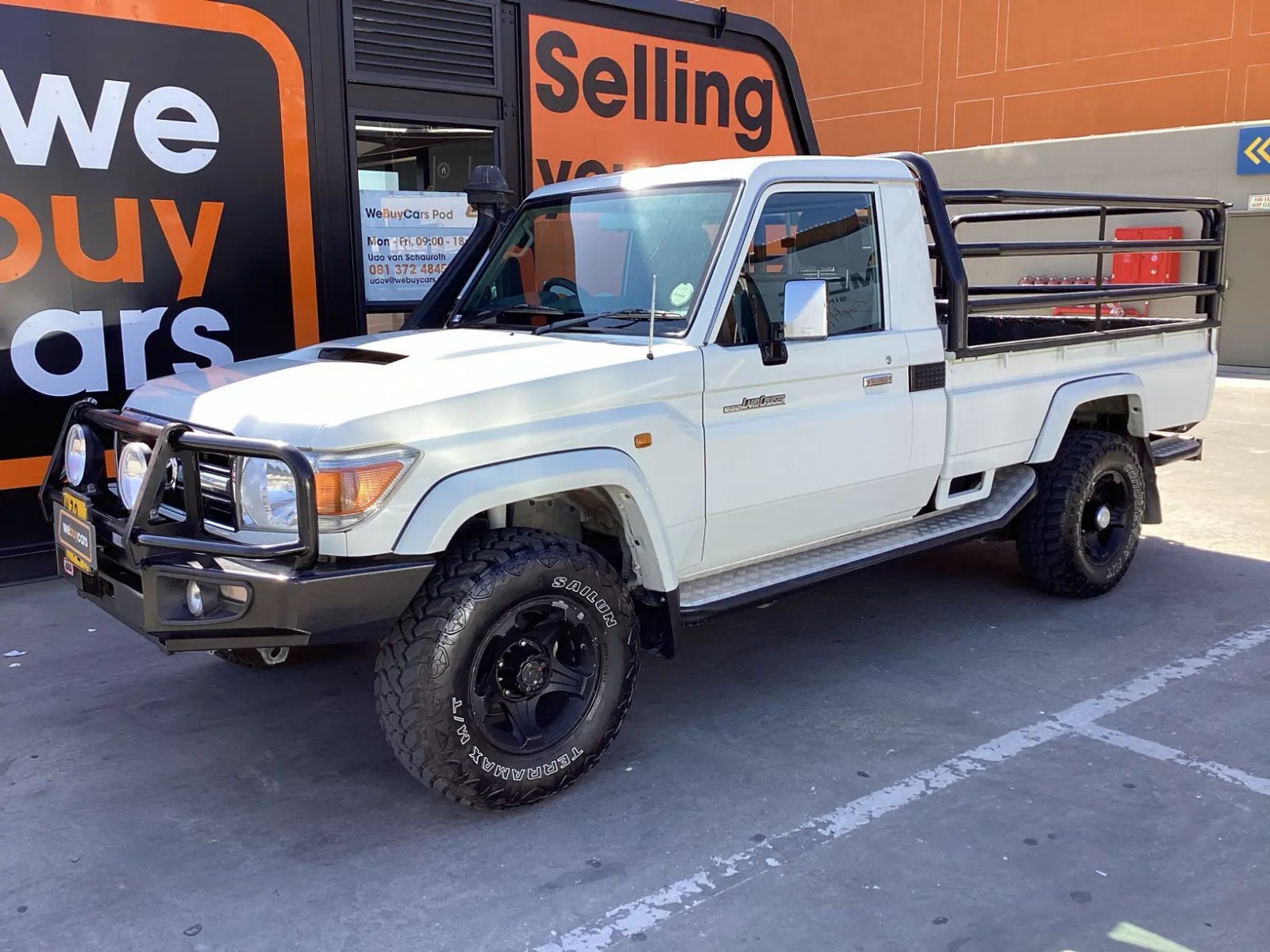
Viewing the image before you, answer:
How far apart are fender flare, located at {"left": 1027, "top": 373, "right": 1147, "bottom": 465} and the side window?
4.30 feet

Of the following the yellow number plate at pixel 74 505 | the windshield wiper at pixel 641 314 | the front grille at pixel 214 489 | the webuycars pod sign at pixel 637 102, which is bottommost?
the yellow number plate at pixel 74 505

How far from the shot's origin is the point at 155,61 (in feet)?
21.6

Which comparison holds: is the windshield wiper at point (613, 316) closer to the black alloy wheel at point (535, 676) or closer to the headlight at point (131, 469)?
the black alloy wheel at point (535, 676)

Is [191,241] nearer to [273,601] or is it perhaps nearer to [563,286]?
[563,286]

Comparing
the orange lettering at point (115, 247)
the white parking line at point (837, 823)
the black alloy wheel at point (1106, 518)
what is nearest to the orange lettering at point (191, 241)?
the orange lettering at point (115, 247)

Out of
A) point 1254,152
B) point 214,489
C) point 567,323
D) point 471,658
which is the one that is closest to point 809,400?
point 567,323

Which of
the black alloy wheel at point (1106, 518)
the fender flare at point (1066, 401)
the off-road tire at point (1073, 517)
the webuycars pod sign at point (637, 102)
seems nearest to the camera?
the fender flare at point (1066, 401)

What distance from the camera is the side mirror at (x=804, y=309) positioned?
4.01 metres

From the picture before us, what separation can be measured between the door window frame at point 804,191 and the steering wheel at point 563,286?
67cm

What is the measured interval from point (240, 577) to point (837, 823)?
2.00 meters

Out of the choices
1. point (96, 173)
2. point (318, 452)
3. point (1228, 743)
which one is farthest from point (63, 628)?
point (1228, 743)

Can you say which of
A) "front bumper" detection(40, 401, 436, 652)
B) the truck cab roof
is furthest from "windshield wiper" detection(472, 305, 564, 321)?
"front bumper" detection(40, 401, 436, 652)

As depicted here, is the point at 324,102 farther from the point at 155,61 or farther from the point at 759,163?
the point at 759,163

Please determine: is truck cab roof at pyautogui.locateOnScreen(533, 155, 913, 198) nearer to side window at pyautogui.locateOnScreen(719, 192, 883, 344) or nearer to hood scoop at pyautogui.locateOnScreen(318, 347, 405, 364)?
side window at pyautogui.locateOnScreen(719, 192, 883, 344)
